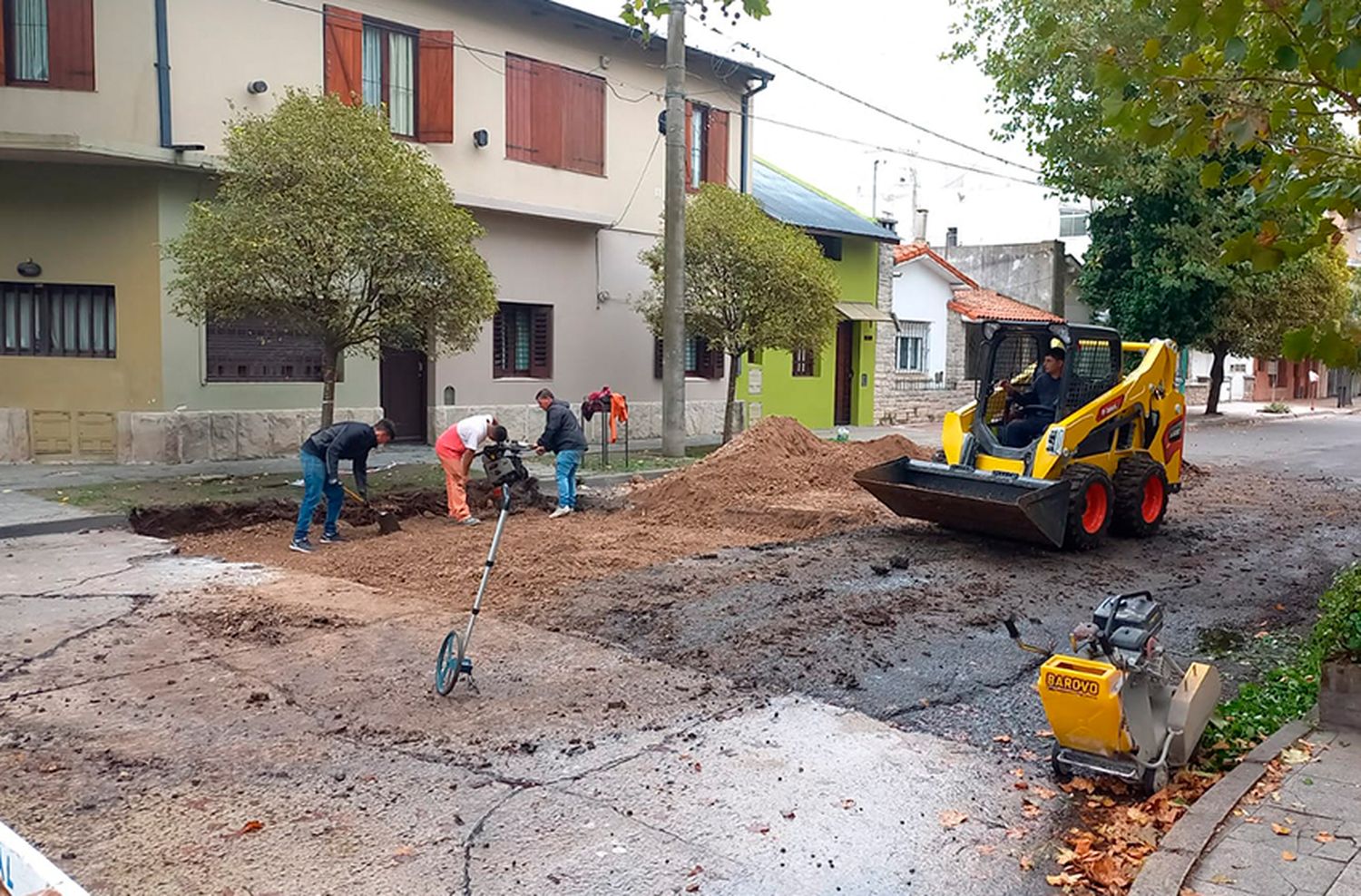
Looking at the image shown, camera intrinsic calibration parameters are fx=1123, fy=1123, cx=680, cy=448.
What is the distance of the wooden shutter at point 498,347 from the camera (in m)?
18.8

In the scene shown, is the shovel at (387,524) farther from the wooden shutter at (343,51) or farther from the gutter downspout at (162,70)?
the wooden shutter at (343,51)

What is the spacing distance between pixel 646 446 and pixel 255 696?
A: 13969 millimetres

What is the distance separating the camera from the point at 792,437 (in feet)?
48.8

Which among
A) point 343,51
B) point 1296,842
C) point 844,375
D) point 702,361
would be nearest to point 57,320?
point 343,51

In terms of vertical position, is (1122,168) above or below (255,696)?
above

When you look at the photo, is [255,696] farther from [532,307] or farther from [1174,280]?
[1174,280]

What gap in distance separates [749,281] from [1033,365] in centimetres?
685

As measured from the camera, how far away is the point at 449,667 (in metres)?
6.07

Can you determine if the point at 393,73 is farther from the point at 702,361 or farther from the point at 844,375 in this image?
the point at 844,375

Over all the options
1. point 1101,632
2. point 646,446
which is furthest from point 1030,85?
point 1101,632

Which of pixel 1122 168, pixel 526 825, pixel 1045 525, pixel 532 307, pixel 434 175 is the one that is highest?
pixel 1122 168

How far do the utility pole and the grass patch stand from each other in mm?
11196

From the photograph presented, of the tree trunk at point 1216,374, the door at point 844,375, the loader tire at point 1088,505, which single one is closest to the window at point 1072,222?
the tree trunk at point 1216,374

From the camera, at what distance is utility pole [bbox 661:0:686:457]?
1603cm
